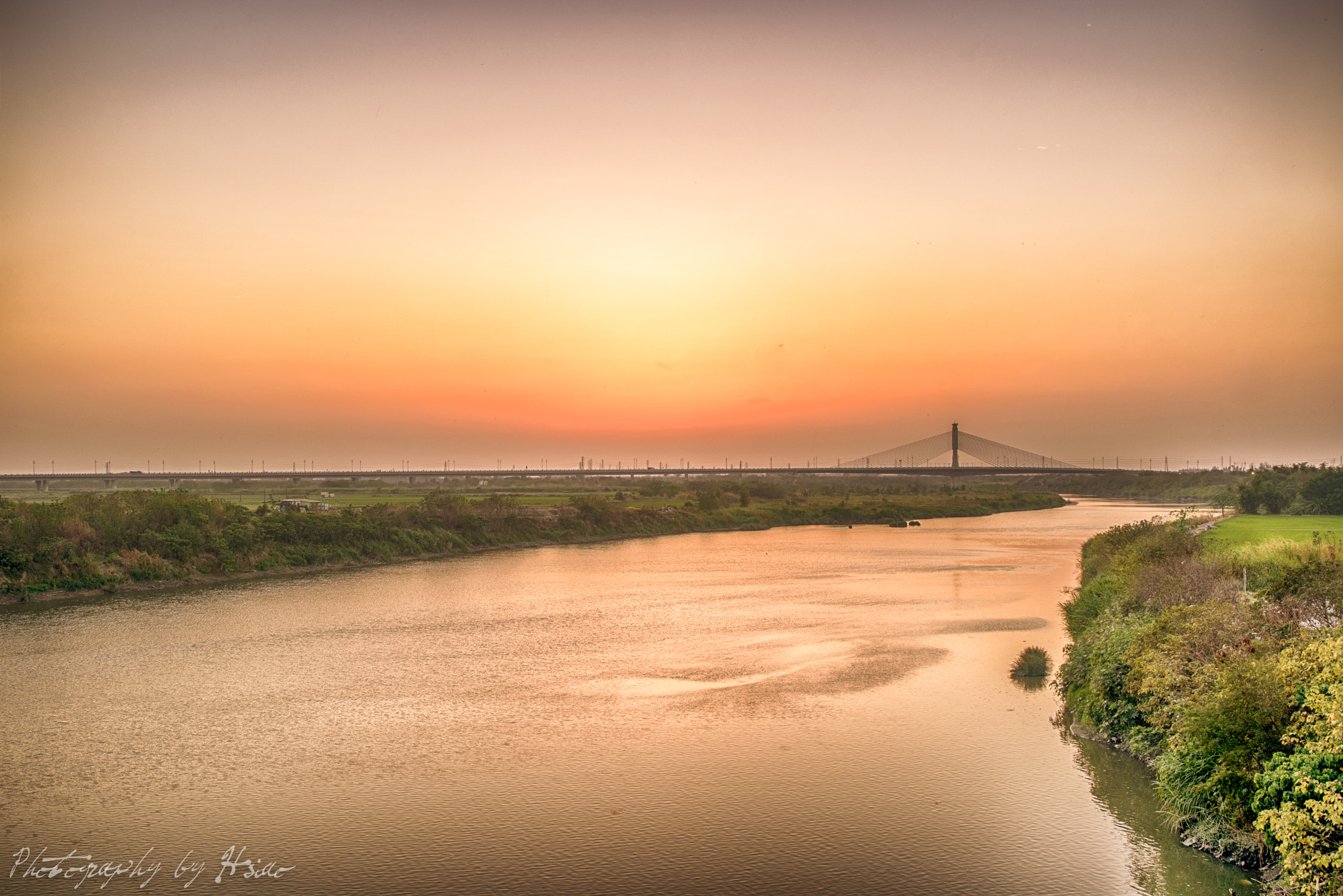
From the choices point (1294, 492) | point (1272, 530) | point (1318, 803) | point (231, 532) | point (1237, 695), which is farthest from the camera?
point (1294, 492)

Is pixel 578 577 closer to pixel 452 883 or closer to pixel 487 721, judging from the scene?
pixel 487 721

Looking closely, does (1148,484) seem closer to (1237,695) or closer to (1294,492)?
(1294,492)

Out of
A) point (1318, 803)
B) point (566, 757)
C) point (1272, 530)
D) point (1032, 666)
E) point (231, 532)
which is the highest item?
point (1272, 530)

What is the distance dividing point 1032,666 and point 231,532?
98.0 feet

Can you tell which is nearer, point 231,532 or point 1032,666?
point 1032,666

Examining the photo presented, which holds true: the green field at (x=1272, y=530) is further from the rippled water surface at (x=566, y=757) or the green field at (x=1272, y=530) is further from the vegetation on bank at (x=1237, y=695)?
the vegetation on bank at (x=1237, y=695)

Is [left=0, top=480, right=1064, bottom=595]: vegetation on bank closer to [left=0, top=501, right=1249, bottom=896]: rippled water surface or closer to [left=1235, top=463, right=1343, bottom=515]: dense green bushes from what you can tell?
[left=0, top=501, right=1249, bottom=896]: rippled water surface

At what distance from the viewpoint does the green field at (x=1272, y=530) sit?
74.0ft

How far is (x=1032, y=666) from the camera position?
1791 centimetres

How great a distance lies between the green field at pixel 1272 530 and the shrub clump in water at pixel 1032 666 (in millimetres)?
6631

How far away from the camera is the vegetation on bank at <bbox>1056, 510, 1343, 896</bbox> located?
7.11 metres

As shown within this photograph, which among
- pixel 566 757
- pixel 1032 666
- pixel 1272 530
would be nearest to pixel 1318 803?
pixel 566 757

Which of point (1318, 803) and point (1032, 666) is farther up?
point (1318, 803)

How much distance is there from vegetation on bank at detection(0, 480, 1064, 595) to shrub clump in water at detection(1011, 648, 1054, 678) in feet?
92.5
